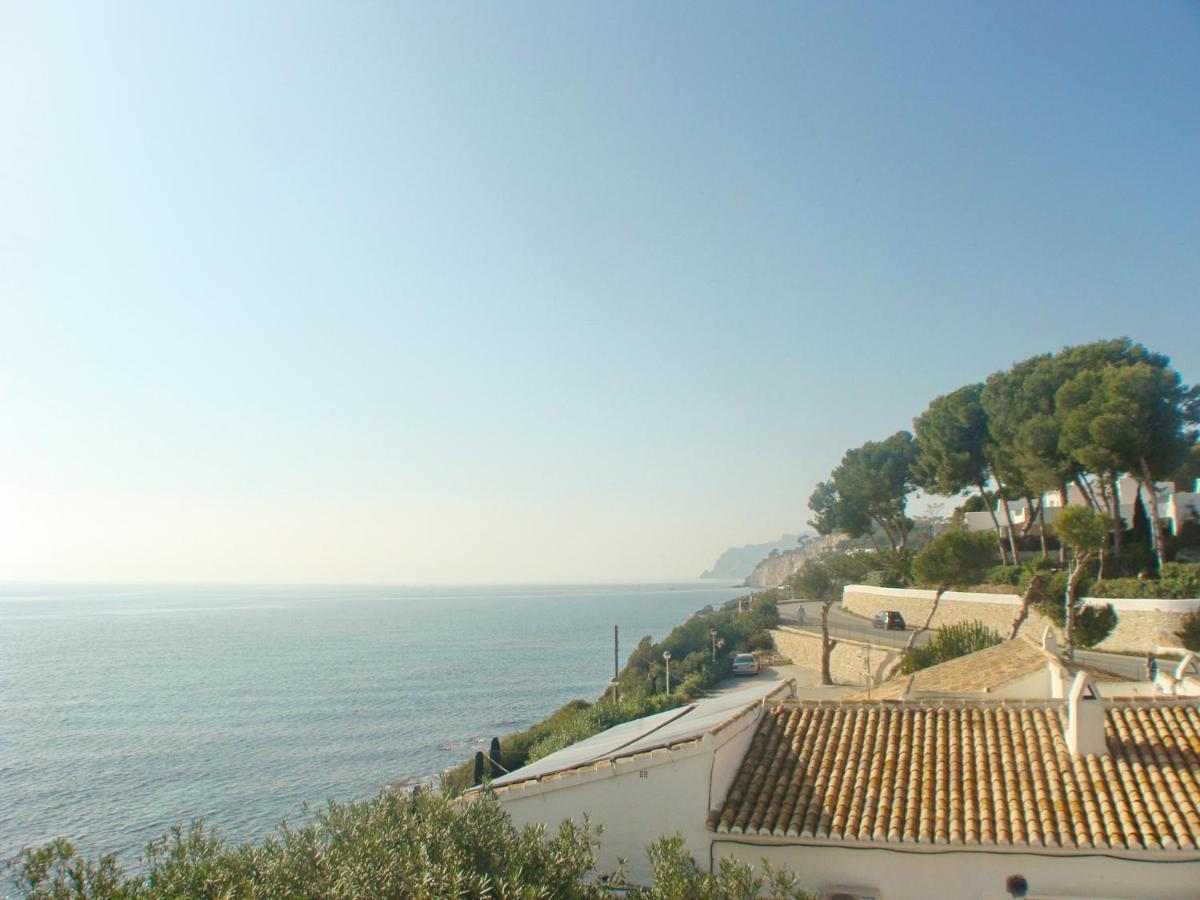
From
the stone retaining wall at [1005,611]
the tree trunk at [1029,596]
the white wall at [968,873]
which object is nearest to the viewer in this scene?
the white wall at [968,873]

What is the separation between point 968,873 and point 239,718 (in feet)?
165

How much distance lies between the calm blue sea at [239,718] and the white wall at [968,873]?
24.4 metres

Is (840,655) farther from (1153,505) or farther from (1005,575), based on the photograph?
(1153,505)

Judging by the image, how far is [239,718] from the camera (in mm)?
49250

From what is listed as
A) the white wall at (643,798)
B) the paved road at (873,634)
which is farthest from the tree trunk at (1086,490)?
the white wall at (643,798)

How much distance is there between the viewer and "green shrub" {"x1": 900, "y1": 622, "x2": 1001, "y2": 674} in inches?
1092

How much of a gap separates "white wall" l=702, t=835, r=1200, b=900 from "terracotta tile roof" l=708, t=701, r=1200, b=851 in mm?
208

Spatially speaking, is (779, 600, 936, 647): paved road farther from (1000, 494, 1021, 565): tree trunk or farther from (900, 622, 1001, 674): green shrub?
(1000, 494, 1021, 565): tree trunk

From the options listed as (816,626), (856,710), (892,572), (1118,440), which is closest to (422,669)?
(816,626)

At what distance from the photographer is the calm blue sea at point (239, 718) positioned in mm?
31250

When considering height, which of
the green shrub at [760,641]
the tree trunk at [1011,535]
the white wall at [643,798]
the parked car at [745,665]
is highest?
the tree trunk at [1011,535]

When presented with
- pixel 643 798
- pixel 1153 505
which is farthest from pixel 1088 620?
pixel 643 798

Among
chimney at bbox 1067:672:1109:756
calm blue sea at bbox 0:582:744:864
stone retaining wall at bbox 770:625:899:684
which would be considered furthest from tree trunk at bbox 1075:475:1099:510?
chimney at bbox 1067:672:1109:756

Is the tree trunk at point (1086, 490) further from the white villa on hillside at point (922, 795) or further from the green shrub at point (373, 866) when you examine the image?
the green shrub at point (373, 866)
